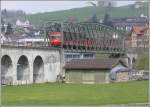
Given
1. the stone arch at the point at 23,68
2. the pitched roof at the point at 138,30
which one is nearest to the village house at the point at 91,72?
the stone arch at the point at 23,68

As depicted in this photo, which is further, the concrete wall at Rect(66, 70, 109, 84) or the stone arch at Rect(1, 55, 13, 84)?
the concrete wall at Rect(66, 70, 109, 84)

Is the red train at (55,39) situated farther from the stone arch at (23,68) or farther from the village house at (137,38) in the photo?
the village house at (137,38)

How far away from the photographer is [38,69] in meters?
70.0

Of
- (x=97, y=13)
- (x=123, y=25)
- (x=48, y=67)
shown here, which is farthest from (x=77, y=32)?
(x=97, y=13)

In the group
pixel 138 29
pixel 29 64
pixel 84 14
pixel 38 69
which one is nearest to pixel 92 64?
pixel 29 64

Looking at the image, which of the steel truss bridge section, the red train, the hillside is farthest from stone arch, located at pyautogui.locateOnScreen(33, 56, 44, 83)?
the hillside

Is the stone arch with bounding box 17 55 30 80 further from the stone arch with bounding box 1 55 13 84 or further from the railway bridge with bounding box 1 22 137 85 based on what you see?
the stone arch with bounding box 1 55 13 84

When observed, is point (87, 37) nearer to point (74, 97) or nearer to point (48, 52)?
point (48, 52)

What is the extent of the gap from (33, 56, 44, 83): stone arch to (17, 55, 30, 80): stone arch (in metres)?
2.70

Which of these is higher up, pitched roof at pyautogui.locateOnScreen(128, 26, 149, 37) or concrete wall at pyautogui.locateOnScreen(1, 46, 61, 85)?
pitched roof at pyautogui.locateOnScreen(128, 26, 149, 37)

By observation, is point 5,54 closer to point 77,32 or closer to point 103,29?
point 77,32

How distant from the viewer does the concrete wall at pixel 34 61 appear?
2362 inches

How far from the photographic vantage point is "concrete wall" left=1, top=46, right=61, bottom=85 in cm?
6000

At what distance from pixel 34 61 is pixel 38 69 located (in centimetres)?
204
